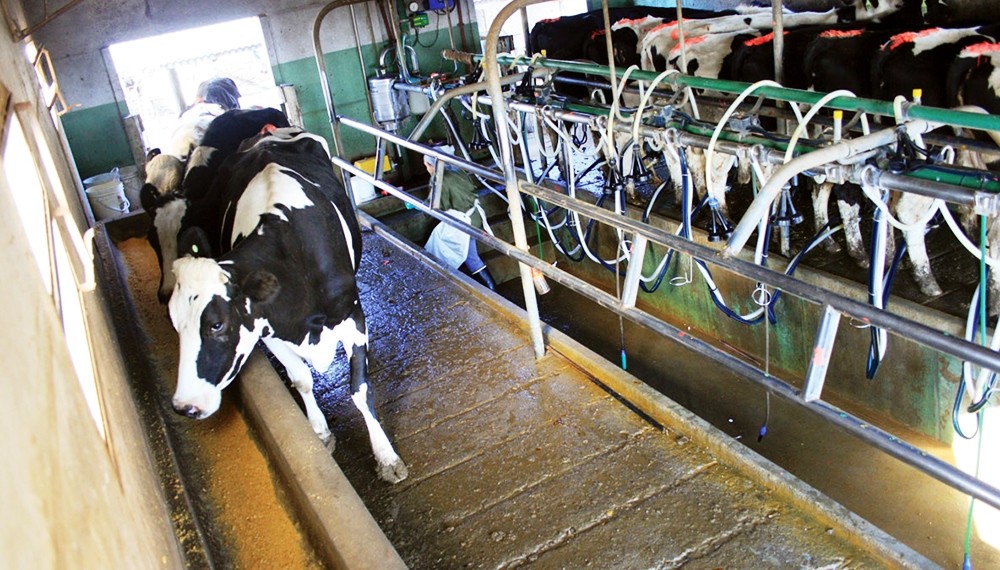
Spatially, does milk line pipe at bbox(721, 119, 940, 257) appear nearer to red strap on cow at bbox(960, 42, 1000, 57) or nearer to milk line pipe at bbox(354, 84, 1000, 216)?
milk line pipe at bbox(354, 84, 1000, 216)

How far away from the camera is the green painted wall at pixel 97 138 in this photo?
8.47 metres

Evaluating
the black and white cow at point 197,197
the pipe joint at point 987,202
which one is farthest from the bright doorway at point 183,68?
the pipe joint at point 987,202

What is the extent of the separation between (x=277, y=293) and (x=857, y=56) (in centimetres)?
348

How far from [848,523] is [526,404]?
61.2 inches

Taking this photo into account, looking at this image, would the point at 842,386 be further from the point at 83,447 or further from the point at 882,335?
Result: the point at 83,447

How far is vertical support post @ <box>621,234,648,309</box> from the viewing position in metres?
2.82

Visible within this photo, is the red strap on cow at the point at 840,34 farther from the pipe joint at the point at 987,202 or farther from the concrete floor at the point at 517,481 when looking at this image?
the pipe joint at the point at 987,202

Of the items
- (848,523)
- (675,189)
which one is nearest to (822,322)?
(848,523)

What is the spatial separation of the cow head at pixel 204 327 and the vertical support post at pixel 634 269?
144 centimetres

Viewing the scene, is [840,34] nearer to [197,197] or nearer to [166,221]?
[197,197]

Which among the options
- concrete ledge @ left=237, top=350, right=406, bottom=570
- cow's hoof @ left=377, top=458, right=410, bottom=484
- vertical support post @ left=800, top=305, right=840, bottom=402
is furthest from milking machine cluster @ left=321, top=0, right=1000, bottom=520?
concrete ledge @ left=237, top=350, right=406, bottom=570

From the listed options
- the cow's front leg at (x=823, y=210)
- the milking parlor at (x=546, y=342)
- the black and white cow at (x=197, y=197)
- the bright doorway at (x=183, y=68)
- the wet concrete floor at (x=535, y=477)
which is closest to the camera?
the milking parlor at (x=546, y=342)

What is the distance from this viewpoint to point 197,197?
500cm

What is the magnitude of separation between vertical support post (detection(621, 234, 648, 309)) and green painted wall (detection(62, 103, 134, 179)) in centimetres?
729
